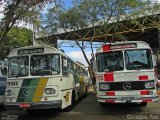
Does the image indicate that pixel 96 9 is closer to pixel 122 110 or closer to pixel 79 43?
pixel 79 43

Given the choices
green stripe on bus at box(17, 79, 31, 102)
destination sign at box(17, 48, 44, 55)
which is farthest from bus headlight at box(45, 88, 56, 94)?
destination sign at box(17, 48, 44, 55)

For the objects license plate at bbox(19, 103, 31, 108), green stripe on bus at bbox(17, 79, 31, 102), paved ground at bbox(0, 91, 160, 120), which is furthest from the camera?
paved ground at bbox(0, 91, 160, 120)

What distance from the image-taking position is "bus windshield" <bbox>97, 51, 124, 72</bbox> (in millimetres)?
14489

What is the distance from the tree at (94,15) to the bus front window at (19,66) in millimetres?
11295

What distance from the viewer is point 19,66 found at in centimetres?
1385

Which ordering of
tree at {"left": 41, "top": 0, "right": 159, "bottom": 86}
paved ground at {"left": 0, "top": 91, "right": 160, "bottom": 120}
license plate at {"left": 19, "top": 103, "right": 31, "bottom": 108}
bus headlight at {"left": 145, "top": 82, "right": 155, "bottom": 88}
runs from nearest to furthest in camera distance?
license plate at {"left": 19, "top": 103, "right": 31, "bottom": 108}, paved ground at {"left": 0, "top": 91, "right": 160, "bottom": 120}, bus headlight at {"left": 145, "top": 82, "right": 155, "bottom": 88}, tree at {"left": 41, "top": 0, "right": 159, "bottom": 86}

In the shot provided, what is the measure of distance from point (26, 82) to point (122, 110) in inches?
189

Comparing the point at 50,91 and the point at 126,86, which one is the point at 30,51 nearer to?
the point at 50,91

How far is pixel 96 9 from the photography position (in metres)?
26.6

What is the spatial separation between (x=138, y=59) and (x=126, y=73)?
0.78m

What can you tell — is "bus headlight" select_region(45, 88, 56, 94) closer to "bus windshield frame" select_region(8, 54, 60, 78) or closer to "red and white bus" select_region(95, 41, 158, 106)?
"bus windshield frame" select_region(8, 54, 60, 78)

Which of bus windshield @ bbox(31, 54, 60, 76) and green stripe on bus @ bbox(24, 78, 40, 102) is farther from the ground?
bus windshield @ bbox(31, 54, 60, 76)

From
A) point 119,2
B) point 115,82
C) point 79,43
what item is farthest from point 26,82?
point 79,43

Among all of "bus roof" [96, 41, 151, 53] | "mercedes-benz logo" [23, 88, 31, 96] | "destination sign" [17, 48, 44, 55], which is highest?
"bus roof" [96, 41, 151, 53]
